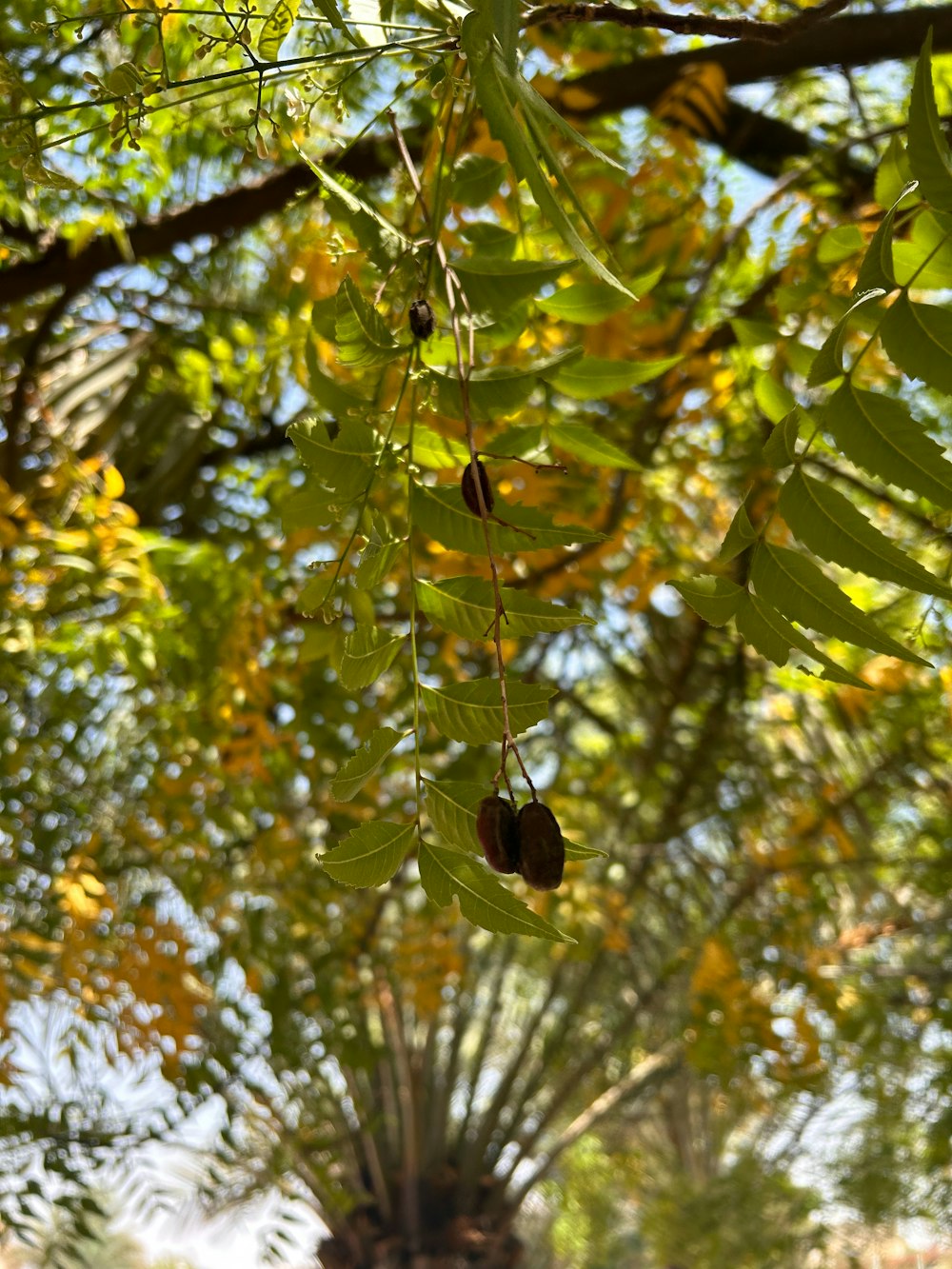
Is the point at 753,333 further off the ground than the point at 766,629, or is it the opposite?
the point at 753,333

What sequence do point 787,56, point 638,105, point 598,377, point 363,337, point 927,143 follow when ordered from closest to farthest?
point 927,143
point 363,337
point 598,377
point 787,56
point 638,105

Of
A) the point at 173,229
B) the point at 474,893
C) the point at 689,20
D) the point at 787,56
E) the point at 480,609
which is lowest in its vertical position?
the point at 474,893

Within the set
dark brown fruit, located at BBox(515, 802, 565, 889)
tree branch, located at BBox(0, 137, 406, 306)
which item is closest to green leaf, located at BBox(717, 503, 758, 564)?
dark brown fruit, located at BBox(515, 802, 565, 889)

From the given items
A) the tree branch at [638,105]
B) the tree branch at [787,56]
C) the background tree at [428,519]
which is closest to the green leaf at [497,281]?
the background tree at [428,519]

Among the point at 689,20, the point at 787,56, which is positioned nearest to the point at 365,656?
the point at 689,20

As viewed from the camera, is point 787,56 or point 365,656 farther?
point 787,56

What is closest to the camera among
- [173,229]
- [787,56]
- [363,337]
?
[363,337]

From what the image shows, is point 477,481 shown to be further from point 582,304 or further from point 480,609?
point 582,304
